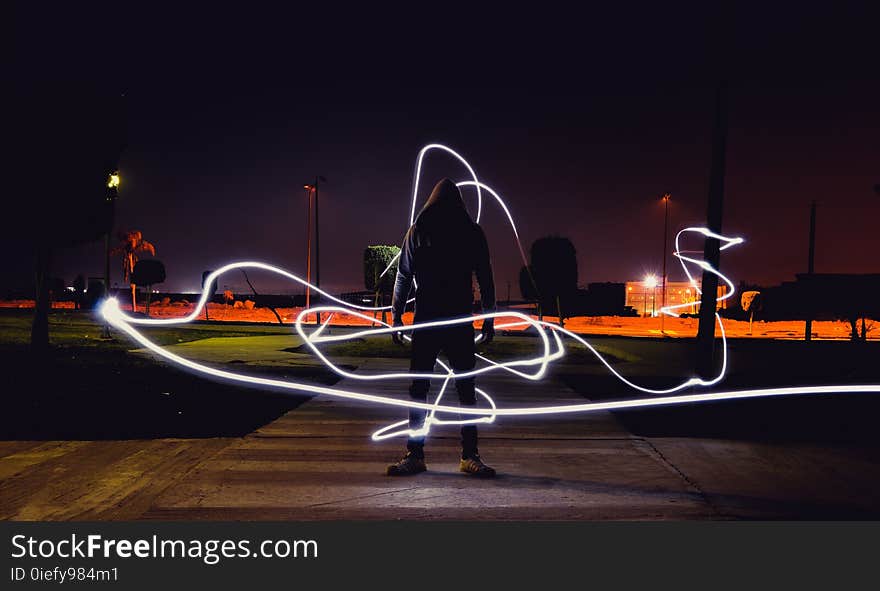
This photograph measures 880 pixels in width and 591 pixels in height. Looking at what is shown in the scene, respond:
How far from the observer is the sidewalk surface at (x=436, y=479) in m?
4.23

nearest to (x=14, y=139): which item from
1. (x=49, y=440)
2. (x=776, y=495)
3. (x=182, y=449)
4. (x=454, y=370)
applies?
(x=49, y=440)

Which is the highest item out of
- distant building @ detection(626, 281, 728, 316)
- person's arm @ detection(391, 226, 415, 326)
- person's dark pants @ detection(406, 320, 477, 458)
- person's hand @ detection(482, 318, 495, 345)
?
person's arm @ detection(391, 226, 415, 326)

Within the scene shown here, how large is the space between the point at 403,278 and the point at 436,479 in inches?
68.6

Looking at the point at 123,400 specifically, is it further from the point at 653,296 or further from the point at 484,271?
the point at 653,296

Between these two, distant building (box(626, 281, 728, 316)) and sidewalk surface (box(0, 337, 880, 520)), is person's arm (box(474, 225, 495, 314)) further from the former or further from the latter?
distant building (box(626, 281, 728, 316))

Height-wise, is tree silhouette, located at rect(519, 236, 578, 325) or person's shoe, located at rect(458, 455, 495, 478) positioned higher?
tree silhouette, located at rect(519, 236, 578, 325)

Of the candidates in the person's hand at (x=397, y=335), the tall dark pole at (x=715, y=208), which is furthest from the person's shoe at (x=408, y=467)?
the tall dark pole at (x=715, y=208)

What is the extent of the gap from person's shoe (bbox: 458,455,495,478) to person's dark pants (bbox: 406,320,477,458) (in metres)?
0.05

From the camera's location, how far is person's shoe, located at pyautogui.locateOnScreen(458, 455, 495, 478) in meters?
4.97

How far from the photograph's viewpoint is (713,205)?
295 inches

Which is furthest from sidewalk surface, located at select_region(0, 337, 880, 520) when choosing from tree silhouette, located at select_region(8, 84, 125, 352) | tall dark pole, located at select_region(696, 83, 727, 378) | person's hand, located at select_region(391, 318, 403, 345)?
tree silhouette, located at select_region(8, 84, 125, 352)

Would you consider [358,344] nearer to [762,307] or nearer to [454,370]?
[454,370]

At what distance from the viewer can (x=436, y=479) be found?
4.91 metres

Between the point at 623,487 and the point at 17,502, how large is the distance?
4.55 metres
